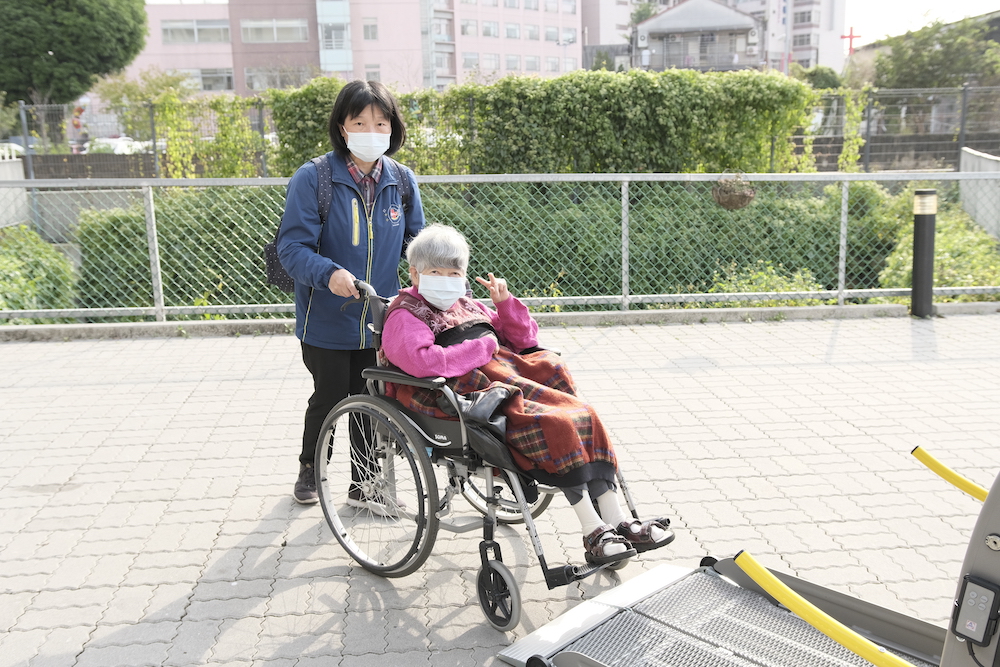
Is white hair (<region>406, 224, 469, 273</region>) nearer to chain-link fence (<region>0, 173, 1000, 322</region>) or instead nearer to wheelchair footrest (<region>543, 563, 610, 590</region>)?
wheelchair footrest (<region>543, 563, 610, 590</region>)

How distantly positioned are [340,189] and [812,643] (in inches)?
94.2

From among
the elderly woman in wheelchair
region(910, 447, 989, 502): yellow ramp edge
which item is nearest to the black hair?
the elderly woman in wheelchair

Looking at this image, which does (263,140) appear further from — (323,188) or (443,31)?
(443,31)

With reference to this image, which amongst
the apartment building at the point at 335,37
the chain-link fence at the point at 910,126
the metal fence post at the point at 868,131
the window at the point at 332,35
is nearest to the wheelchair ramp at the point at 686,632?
the chain-link fence at the point at 910,126

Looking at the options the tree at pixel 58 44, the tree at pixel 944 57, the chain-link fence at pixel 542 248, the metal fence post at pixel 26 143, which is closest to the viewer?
the chain-link fence at pixel 542 248

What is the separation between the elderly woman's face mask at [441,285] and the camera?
117 inches

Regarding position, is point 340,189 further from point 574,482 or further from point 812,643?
point 812,643

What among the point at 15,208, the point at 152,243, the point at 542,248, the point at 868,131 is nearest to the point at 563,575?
the point at 152,243

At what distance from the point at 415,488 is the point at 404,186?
1.33 m

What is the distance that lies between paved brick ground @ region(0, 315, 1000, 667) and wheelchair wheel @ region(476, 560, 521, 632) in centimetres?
8

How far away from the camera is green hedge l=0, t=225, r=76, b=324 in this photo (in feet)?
25.3

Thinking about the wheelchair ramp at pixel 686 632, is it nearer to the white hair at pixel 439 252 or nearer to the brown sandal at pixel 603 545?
the brown sandal at pixel 603 545

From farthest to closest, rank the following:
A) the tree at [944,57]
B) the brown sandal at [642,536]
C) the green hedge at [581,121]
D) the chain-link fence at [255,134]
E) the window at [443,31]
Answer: the window at [443,31]
the tree at [944,57]
the chain-link fence at [255,134]
the green hedge at [581,121]
the brown sandal at [642,536]

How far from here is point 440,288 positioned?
2984 millimetres
